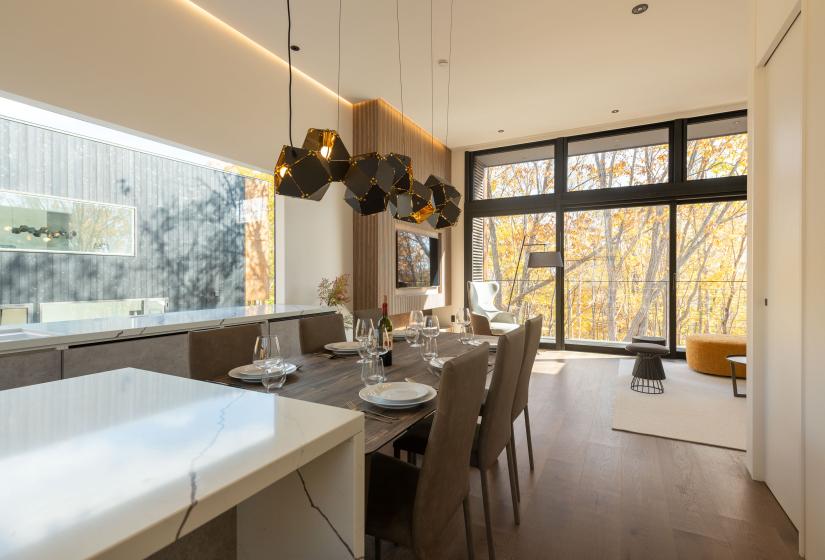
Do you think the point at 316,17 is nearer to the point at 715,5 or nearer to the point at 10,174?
the point at 10,174

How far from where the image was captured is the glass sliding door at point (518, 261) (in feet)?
21.6

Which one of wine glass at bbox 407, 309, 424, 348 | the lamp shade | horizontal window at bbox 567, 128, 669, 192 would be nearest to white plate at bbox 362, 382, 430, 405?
wine glass at bbox 407, 309, 424, 348

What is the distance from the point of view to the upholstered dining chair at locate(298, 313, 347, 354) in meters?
2.62

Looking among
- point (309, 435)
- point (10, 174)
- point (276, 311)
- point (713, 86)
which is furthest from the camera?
point (713, 86)

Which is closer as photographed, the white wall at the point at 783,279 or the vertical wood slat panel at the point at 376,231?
the white wall at the point at 783,279

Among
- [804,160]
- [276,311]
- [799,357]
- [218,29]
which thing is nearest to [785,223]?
[804,160]

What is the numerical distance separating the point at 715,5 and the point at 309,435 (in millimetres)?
4643

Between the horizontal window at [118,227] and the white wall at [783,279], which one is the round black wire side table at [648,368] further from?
the horizontal window at [118,227]

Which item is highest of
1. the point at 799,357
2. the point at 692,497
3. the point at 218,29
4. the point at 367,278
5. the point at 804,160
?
the point at 218,29

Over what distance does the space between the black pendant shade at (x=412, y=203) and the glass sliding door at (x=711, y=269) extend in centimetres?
460

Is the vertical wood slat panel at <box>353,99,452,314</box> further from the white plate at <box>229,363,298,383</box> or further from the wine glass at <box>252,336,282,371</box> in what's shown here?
the wine glass at <box>252,336,282,371</box>

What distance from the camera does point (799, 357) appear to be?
1.92 meters

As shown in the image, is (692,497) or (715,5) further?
(715,5)

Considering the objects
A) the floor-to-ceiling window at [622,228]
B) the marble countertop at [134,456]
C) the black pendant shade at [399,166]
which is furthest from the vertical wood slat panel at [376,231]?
the marble countertop at [134,456]
